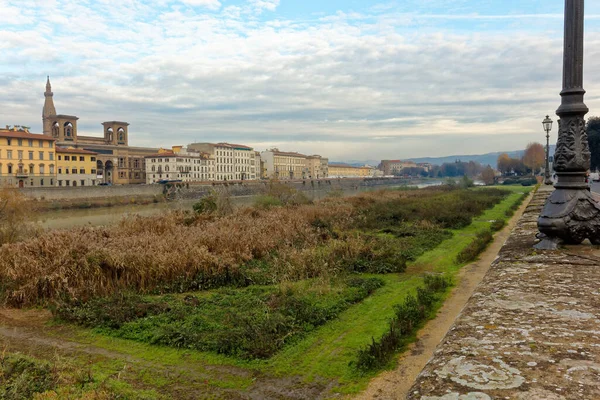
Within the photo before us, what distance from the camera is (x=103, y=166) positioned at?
86.5 m

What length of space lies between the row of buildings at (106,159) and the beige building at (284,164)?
32 centimetres

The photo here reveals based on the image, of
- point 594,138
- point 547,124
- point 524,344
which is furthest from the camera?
point 594,138

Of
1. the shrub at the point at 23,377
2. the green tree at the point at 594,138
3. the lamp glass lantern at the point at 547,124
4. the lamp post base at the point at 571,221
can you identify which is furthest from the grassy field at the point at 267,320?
the green tree at the point at 594,138

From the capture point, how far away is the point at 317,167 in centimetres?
16725

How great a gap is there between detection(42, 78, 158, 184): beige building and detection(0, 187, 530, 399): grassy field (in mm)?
79540

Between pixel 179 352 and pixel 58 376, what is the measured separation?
1650 mm

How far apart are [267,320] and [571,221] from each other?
182 inches

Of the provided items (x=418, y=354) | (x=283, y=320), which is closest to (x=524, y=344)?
(x=418, y=354)

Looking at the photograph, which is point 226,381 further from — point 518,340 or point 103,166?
point 103,166

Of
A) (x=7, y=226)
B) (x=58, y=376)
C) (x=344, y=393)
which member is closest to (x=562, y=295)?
(x=344, y=393)

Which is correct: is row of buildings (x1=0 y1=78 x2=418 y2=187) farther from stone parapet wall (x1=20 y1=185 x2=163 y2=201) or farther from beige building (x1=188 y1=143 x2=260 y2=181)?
stone parapet wall (x1=20 y1=185 x2=163 y2=201)

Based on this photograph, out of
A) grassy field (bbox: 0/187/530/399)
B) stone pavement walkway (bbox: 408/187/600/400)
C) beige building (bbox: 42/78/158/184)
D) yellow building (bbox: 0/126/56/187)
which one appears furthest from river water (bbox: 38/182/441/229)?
beige building (bbox: 42/78/158/184)

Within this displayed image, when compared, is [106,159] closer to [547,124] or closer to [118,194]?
[118,194]

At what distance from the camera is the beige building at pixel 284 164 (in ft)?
457
